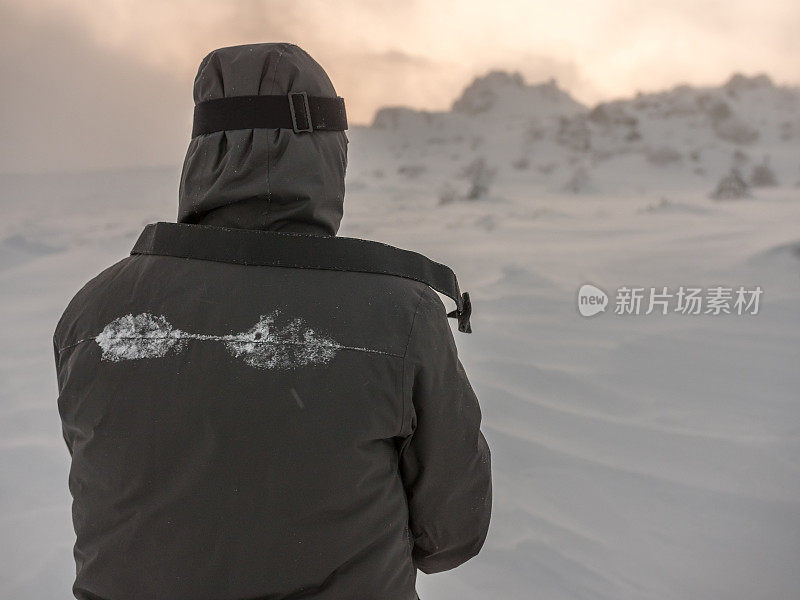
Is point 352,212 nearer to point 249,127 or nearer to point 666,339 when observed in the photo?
point 666,339

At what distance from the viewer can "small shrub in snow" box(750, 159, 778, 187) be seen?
3609mm

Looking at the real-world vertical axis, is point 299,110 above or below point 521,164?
below

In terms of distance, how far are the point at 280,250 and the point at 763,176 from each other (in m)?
3.52

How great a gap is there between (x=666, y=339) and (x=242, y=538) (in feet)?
7.25

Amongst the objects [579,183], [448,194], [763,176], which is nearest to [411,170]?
[448,194]

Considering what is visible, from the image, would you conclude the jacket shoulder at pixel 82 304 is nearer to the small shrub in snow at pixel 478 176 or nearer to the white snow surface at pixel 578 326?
the white snow surface at pixel 578 326

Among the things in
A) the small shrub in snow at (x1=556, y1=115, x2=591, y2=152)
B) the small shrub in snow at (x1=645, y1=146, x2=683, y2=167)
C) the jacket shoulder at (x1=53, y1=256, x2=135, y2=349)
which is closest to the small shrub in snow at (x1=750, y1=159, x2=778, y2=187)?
the small shrub in snow at (x1=645, y1=146, x2=683, y2=167)

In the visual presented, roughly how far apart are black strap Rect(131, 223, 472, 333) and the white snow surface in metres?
1.22

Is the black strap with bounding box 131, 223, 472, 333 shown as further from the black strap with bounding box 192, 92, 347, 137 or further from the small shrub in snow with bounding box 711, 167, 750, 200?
the small shrub in snow with bounding box 711, 167, 750, 200

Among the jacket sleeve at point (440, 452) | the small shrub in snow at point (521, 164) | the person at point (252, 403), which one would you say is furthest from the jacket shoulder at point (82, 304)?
the small shrub in snow at point (521, 164)

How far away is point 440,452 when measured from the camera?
0.94m

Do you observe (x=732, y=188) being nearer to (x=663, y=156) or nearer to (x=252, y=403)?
(x=663, y=156)

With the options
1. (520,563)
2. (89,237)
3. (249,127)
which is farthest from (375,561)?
(89,237)

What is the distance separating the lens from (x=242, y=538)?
0.81m
